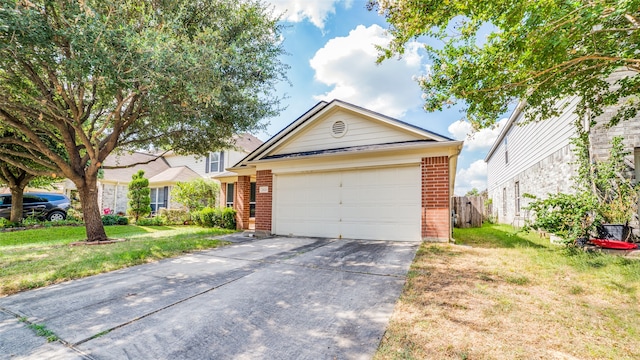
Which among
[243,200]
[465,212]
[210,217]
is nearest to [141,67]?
[243,200]

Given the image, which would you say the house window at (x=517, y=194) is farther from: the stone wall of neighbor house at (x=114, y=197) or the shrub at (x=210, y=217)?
the stone wall of neighbor house at (x=114, y=197)

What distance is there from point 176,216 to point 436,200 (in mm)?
14940

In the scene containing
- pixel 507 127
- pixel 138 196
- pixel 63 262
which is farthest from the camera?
pixel 138 196

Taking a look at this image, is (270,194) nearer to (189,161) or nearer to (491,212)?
(189,161)

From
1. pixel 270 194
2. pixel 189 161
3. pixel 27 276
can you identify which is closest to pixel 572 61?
pixel 270 194

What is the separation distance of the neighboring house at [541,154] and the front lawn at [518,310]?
10.9 ft

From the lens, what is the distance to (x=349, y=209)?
28.3 ft

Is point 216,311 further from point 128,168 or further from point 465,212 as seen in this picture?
point 128,168

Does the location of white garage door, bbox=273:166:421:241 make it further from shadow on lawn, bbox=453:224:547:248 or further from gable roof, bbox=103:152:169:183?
gable roof, bbox=103:152:169:183

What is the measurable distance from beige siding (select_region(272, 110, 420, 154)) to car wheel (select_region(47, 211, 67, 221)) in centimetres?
1552

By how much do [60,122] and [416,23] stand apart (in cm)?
1064

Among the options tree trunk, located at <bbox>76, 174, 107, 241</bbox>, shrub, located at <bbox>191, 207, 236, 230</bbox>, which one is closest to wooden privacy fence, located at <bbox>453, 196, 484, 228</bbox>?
shrub, located at <bbox>191, 207, 236, 230</bbox>

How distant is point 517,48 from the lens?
4656 millimetres

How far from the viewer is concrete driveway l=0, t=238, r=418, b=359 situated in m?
2.58
